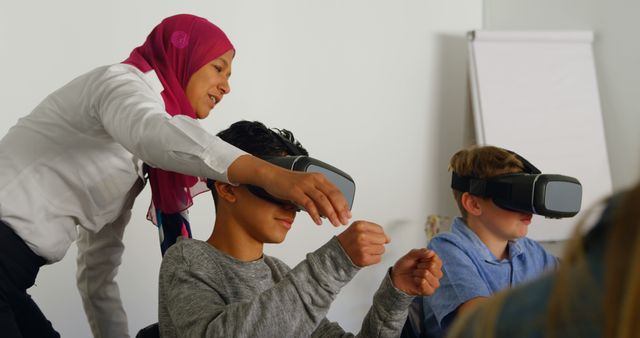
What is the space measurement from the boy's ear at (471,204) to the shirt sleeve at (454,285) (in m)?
A: 0.15

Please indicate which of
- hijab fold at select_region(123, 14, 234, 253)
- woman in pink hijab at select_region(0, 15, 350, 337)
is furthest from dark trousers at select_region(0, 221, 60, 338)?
hijab fold at select_region(123, 14, 234, 253)

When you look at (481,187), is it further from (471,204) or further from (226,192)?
(226,192)

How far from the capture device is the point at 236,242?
1.44 m

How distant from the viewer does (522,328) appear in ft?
1.32

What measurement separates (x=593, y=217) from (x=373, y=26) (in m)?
3.25

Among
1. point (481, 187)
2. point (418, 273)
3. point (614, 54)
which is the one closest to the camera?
point (418, 273)

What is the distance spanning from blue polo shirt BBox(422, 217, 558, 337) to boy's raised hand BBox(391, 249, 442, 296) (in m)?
0.41

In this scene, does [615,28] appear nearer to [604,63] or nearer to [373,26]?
[604,63]

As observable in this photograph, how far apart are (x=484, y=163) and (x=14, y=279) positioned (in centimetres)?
113

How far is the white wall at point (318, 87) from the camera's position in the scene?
2.89 m

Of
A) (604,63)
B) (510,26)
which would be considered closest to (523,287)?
(604,63)

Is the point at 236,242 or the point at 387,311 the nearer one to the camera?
the point at 387,311

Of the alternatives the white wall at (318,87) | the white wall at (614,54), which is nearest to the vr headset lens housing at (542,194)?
the white wall at (614,54)

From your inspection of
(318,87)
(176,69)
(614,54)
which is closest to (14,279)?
(176,69)
